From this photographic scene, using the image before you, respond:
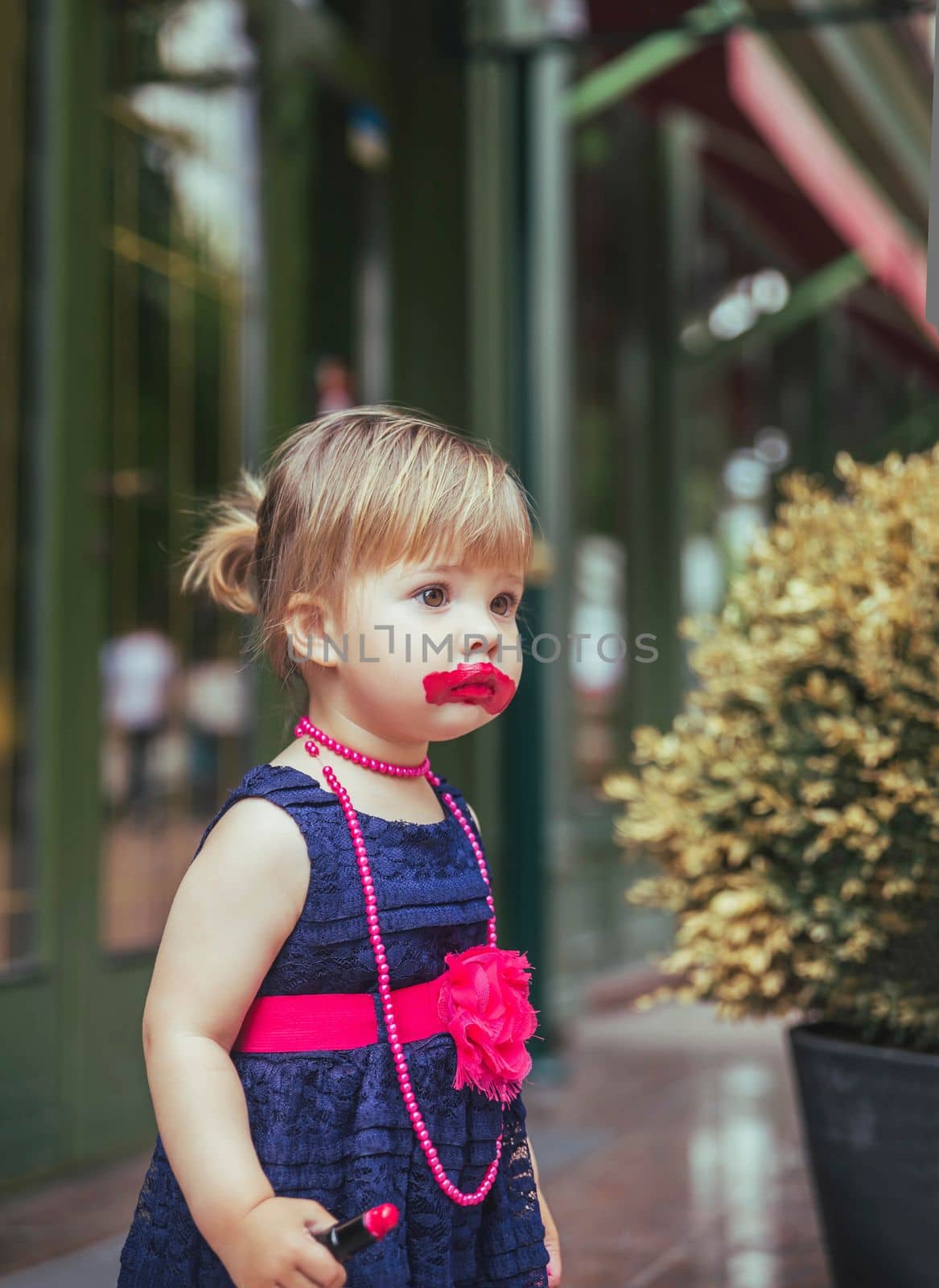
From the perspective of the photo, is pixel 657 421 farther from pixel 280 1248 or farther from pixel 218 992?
pixel 280 1248

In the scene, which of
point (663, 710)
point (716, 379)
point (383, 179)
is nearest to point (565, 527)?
point (383, 179)

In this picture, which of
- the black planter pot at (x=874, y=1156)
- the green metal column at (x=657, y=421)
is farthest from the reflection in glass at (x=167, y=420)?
the green metal column at (x=657, y=421)

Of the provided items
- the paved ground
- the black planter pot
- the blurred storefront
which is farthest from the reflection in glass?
the black planter pot

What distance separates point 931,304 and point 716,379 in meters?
7.65

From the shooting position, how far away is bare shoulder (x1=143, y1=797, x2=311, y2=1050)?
1493mm

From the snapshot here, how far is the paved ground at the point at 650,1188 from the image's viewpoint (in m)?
3.26

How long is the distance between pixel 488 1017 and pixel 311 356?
3776 millimetres

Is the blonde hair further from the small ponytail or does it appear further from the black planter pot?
the black planter pot

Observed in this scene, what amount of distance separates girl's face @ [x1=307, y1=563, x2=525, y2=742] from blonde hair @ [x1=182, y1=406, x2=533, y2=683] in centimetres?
2

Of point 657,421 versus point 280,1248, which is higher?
point 657,421

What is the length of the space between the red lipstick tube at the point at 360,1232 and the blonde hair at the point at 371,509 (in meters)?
0.60

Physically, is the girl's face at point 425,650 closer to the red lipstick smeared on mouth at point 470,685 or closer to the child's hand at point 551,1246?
the red lipstick smeared on mouth at point 470,685

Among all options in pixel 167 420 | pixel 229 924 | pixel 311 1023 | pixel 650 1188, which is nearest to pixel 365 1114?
pixel 311 1023

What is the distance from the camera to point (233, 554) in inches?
72.5
